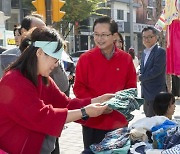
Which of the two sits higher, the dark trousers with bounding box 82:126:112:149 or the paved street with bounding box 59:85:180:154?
the dark trousers with bounding box 82:126:112:149

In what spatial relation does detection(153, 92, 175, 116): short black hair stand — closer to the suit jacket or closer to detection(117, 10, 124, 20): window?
the suit jacket

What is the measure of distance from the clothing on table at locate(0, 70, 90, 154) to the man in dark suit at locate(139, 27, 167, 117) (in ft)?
8.26

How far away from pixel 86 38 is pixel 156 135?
31.1 m

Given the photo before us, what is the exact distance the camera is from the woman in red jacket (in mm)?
2199

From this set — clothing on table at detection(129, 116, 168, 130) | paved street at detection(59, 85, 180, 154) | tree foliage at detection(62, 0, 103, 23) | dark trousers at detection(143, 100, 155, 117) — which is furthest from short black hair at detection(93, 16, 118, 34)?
tree foliage at detection(62, 0, 103, 23)

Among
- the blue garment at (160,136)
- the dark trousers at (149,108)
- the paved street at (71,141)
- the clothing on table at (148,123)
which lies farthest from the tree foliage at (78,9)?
the blue garment at (160,136)

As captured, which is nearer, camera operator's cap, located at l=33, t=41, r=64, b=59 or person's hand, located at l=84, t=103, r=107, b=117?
camera operator's cap, located at l=33, t=41, r=64, b=59

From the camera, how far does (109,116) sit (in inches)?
125

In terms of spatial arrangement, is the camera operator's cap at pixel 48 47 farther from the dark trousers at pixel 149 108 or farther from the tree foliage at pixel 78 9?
the tree foliage at pixel 78 9

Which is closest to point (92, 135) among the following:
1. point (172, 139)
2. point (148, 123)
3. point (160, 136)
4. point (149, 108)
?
point (148, 123)

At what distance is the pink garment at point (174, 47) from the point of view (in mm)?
3711

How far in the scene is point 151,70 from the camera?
15.3 ft

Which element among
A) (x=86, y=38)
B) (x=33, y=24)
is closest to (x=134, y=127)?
(x=33, y=24)

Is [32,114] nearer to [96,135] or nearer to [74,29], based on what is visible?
[96,135]
